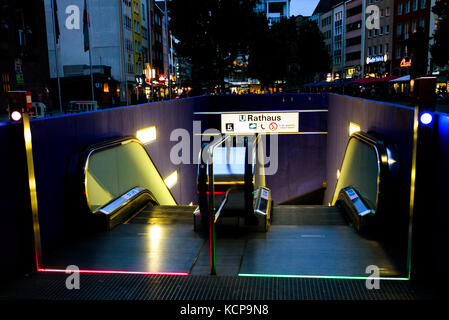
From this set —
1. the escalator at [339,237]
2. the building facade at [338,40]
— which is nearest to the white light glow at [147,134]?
the escalator at [339,237]

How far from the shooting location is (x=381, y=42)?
63.1 meters

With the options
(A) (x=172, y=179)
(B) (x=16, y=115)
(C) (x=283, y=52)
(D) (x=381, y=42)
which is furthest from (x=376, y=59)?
(B) (x=16, y=115)

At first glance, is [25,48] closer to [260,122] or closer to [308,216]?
[260,122]

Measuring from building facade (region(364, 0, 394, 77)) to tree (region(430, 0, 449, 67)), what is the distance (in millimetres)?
28739

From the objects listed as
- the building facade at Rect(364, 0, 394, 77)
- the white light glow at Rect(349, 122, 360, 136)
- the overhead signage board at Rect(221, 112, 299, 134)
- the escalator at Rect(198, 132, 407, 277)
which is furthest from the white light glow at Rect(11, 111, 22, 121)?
the building facade at Rect(364, 0, 394, 77)

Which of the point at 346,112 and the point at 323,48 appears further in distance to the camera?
the point at 323,48

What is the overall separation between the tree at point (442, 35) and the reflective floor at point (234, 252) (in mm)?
26676

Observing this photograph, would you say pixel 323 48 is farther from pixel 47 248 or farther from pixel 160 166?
pixel 47 248

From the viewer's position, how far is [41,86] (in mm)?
40500

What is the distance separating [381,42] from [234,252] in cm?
6469

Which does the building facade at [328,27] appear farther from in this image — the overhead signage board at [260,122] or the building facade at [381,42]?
the overhead signage board at [260,122]

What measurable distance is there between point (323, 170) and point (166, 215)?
53.3ft

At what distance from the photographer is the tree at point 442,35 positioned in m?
28.0

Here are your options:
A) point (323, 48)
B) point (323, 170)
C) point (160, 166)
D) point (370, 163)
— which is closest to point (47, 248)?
point (370, 163)
